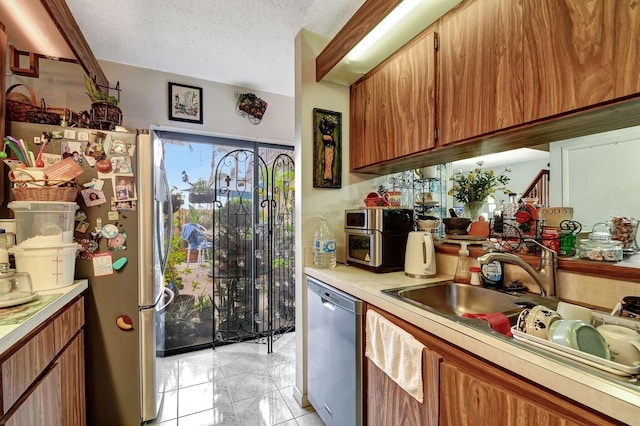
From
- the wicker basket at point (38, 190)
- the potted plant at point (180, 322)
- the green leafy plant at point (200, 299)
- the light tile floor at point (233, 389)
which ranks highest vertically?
the wicker basket at point (38, 190)

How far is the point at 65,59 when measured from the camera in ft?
6.09

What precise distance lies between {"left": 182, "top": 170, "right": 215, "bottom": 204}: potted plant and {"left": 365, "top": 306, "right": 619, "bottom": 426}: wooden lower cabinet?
220 centimetres

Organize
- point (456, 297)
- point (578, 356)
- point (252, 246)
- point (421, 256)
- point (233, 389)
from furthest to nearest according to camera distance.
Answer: point (252, 246)
point (233, 389)
point (421, 256)
point (456, 297)
point (578, 356)

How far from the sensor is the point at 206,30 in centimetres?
191

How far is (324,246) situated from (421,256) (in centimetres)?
62

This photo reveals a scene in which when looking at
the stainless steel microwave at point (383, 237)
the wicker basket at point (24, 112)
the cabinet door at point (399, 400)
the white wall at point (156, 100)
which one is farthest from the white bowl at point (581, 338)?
the white wall at point (156, 100)

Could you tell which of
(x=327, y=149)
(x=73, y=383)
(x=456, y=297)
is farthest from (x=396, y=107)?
(x=73, y=383)

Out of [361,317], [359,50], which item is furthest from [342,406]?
[359,50]

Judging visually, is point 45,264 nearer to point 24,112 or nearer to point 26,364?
point 26,364

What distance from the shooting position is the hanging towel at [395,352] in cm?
98

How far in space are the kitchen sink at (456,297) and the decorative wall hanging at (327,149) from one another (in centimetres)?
97

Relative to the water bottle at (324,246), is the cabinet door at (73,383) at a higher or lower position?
lower

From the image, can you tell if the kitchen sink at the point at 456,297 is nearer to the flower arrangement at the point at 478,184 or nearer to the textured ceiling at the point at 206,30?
the flower arrangement at the point at 478,184

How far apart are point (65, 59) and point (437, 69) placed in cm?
246
